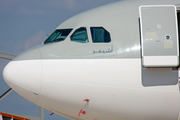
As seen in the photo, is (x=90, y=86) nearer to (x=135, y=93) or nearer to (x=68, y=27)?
(x=135, y=93)

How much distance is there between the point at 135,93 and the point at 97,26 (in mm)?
2156

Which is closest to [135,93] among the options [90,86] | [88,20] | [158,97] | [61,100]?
[158,97]

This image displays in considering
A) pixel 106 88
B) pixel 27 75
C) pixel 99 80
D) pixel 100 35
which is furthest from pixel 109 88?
pixel 27 75

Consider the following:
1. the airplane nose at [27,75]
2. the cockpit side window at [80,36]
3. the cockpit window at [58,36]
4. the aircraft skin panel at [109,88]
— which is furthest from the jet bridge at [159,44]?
the airplane nose at [27,75]

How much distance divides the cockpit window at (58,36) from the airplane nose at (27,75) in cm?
75

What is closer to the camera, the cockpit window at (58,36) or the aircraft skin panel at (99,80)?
the aircraft skin panel at (99,80)

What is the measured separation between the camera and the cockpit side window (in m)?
7.69

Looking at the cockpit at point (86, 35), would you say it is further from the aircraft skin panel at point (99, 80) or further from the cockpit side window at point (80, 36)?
the aircraft skin panel at point (99, 80)

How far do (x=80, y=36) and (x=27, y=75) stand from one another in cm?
183

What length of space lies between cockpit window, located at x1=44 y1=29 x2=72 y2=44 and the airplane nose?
0.75 m

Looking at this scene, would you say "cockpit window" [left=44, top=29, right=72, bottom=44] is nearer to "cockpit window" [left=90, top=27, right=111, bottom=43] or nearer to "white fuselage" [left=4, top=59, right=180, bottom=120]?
"cockpit window" [left=90, top=27, right=111, bottom=43]

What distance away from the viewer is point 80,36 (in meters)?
7.76

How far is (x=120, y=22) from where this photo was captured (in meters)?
7.69

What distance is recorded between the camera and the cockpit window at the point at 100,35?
7.56 m
